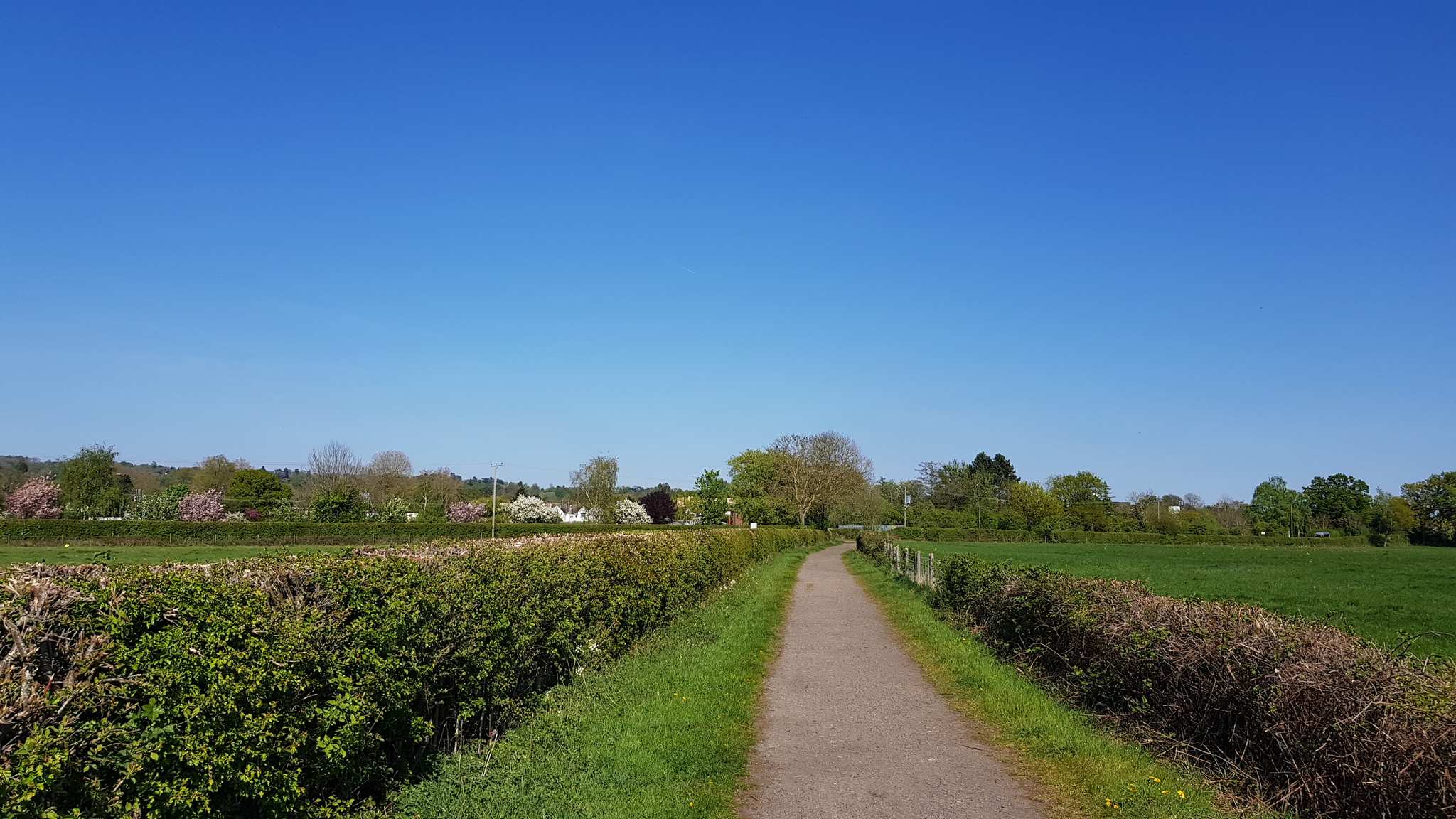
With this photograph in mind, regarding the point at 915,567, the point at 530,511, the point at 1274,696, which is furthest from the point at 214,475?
the point at 1274,696

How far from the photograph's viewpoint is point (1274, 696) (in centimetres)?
596

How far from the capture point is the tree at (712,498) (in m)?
73.4

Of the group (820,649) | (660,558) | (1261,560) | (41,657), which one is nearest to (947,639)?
(820,649)

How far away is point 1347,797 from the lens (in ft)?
17.2

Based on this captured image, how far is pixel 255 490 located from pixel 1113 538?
9007 cm

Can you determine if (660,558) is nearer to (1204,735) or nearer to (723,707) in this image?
(723,707)

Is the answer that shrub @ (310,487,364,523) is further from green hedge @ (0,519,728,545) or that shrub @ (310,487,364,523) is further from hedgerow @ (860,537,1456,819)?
hedgerow @ (860,537,1456,819)

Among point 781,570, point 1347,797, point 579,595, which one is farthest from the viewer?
point 781,570

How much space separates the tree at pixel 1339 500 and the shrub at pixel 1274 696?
13627 cm

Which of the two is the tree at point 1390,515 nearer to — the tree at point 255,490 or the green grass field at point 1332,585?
the green grass field at point 1332,585

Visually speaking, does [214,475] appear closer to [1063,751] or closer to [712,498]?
[712,498]

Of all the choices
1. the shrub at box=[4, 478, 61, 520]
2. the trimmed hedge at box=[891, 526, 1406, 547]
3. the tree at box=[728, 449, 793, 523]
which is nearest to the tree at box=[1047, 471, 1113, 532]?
the trimmed hedge at box=[891, 526, 1406, 547]

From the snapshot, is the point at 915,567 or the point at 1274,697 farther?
the point at 915,567

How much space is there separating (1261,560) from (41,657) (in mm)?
58256
